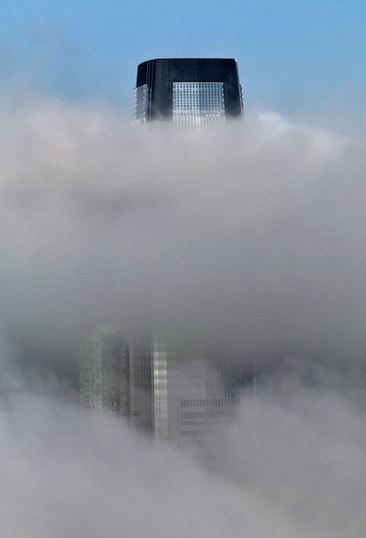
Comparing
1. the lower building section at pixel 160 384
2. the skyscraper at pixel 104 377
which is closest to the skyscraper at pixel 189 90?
the lower building section at pixel 160 384

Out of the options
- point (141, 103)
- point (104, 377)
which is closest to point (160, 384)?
point (104, 377)

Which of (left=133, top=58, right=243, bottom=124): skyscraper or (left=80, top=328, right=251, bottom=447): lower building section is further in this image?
(left=133, top=58, right=243, bottom=124): skyscraper

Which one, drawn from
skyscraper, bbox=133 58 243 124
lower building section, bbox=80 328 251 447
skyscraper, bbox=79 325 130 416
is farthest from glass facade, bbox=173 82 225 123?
skyscraper, bbox=79 325 130 416

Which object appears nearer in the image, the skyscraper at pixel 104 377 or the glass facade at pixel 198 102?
the skyscraper at pixel 104 377

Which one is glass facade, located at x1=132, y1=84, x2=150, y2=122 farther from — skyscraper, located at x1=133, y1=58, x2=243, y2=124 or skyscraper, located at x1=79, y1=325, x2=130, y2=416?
skyscraper, located at x1=79, y1=325, x2=130, y2=416

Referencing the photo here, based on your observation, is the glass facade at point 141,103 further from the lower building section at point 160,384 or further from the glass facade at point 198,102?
the lower building section at point 160,384

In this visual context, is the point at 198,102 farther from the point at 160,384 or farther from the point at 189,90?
the point at 160,384

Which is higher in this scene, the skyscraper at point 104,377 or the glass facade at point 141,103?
the glass facade at point 141,103

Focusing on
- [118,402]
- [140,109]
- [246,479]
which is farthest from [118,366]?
[140,109]
